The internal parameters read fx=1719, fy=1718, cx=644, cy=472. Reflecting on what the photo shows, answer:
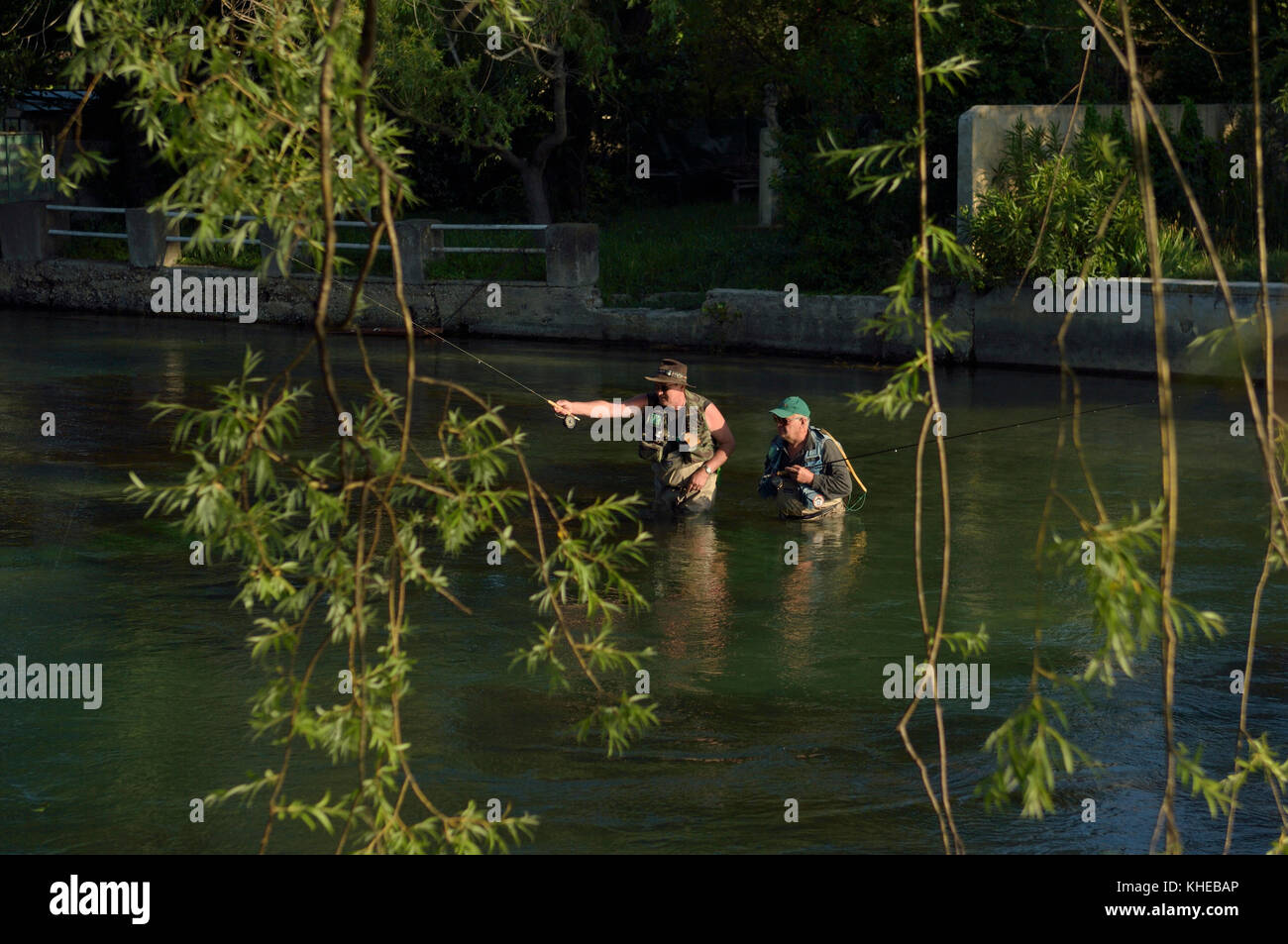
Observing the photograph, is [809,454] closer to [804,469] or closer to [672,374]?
[804,469]

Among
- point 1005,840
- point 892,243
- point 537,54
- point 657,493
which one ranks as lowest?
point 1005,840

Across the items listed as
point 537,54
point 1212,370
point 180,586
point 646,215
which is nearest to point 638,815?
point 180,586

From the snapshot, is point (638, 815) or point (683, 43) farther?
point (683, 43)

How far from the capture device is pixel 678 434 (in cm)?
1242

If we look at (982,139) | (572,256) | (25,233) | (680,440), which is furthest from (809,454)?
(25,233)

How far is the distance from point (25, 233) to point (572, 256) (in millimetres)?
10337

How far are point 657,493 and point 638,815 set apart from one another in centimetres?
601

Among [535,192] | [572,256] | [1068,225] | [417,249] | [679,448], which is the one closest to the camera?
[679,448]

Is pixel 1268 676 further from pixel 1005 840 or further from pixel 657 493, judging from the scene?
pixel 657 493

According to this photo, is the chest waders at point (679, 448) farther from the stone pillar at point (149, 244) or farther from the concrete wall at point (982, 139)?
the stone pillar at point (149, 244)

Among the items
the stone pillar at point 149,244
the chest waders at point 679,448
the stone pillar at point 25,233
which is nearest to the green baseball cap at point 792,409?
the chest waders at point 679,448

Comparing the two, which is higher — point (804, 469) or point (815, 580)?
point (804, 469)

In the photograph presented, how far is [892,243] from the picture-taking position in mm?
22750

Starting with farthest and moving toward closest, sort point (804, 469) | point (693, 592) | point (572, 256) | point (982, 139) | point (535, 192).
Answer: point (535, 192)
point (572, 256)
point (982, 139)
point (804, 469)
point (693, 592)
